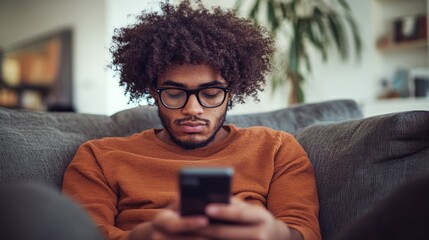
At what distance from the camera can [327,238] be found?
1358 mm

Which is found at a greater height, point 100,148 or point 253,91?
point 253,91

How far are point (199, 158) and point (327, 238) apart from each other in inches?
15.8

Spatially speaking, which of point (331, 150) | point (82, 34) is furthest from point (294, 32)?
point (82, 34)

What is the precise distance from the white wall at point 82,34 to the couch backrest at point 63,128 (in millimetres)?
3955

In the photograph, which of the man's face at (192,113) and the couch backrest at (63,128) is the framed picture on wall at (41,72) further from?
the man's face at (192,113)

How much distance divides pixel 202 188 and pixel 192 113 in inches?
23.3

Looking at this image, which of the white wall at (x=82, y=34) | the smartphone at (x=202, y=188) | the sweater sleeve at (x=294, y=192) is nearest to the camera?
the smartphone at (x=202, y=188)

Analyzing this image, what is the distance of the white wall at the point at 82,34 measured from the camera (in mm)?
5869

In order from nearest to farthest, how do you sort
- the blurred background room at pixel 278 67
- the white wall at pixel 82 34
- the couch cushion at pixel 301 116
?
the couch cushion at pixel 301 116 → the blurred background room at pixel 278 67 → the white wall at pixel 82 34

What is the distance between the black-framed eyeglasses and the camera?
4.71 ft

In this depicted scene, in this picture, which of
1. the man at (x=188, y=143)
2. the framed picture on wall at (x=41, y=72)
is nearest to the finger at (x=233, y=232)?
the man at (x=188, y=143)

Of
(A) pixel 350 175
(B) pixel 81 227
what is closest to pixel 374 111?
(A) pixel 350 175

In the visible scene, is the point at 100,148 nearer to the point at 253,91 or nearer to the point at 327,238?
the point at 253,91

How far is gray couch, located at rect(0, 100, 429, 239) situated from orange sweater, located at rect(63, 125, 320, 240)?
0.21 ft
